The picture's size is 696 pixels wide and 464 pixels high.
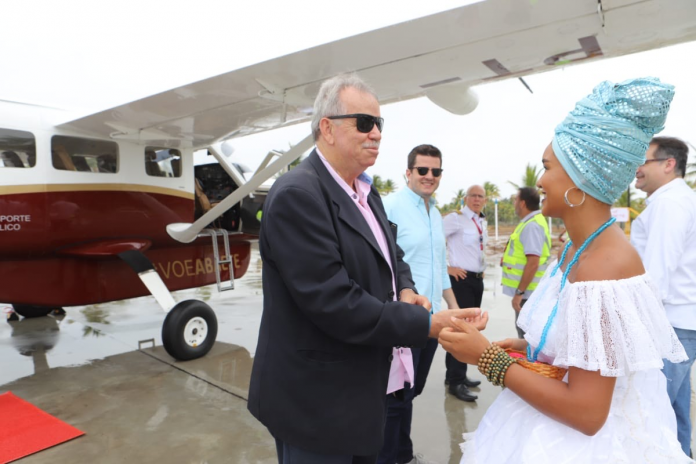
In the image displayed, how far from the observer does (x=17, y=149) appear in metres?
4.62

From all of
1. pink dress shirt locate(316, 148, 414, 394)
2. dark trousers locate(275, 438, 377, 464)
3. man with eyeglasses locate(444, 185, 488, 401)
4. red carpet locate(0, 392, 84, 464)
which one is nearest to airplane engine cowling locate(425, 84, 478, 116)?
man with eyeglasses locate(444, 185, 488, 401)

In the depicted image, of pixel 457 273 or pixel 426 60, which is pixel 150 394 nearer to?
pixel 457 273

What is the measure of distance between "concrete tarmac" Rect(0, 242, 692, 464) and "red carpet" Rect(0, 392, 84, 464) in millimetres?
85

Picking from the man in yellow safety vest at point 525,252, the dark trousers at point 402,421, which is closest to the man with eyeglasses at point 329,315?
the dark trousers at point 402,421

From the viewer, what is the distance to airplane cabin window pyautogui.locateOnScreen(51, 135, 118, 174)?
193 inches

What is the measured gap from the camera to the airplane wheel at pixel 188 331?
4781 mm

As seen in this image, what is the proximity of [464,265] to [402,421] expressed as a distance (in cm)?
172

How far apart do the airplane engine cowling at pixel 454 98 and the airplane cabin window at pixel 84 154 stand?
374 centimetres

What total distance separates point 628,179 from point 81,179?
5.29 meters

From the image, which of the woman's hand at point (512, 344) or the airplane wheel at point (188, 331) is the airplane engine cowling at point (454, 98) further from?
the airplane wheel at point (188, 331)

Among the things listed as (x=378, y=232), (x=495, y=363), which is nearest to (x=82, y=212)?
(x=378, y=232)

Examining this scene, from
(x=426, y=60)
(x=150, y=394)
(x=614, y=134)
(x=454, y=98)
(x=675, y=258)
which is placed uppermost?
(x=426, y=60)

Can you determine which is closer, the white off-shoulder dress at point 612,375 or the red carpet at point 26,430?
the white off-shoulder dress at point 612,375

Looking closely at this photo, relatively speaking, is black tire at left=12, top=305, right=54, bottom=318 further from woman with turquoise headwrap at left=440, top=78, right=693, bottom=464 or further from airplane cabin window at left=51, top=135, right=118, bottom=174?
woman with turquoise headwrap at left=440, top=78, right=693, bottom=464
